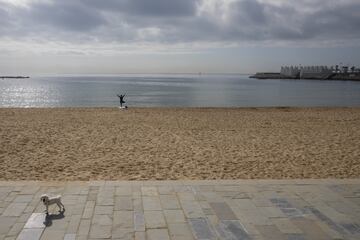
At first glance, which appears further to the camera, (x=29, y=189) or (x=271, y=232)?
(x=29, y=189)

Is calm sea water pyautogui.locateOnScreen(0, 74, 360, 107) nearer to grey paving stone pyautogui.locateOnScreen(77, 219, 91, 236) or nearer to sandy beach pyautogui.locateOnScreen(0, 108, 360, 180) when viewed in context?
sandy beach pyautogui.locateOnScreen(0, 108, 360, 180)

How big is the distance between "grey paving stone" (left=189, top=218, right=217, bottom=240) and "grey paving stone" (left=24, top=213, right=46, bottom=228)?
1928 mm

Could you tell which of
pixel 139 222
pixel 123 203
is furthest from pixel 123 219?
pixel 123 203

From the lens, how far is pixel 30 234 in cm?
481

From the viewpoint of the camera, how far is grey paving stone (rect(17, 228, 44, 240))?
4.71 meters

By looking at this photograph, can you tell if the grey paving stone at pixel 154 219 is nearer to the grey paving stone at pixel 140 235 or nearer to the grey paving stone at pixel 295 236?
the grey paving stone at pixel 140 235

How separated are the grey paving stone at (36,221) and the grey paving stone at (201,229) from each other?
1.93 meters

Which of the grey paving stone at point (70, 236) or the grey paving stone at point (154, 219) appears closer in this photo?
the grey paving stone at point (70, 236)

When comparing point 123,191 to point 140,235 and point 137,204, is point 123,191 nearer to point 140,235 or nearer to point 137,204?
point 137,204

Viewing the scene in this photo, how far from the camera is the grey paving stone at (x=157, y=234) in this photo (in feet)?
15.8

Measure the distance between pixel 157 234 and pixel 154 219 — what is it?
19.0 inches

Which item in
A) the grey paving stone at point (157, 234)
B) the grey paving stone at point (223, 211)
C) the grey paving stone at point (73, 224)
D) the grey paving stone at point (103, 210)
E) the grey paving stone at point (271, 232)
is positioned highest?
the grey paving stone at point (73, 224)

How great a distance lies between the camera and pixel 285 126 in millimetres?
18109

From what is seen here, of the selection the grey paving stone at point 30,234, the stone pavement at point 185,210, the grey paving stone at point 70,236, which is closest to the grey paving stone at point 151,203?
the stone pavement at point 185,210
